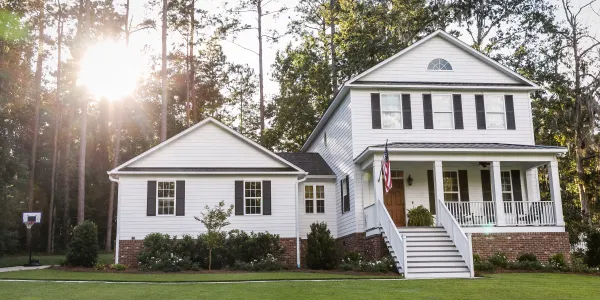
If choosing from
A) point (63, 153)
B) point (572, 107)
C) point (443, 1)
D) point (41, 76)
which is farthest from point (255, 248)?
point (63, 153)

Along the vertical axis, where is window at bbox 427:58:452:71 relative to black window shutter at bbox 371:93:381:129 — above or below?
above

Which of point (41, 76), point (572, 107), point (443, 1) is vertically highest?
A: point (443, 1)

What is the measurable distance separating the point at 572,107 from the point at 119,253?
883 inches

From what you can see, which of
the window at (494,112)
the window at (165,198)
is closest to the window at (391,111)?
the window at (494,112)

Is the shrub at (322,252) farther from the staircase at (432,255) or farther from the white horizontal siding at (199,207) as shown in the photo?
the white horizontal siding at (199,207)

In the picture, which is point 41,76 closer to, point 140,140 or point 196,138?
point 140,140

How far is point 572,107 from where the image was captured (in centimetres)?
2855

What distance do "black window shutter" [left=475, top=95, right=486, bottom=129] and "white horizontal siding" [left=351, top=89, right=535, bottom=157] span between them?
14 centimetres

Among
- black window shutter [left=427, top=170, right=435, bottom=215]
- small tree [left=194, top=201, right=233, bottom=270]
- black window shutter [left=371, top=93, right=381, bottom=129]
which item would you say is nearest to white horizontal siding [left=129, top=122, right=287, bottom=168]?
small tree [left=194, top=201, right=233, bottom=270]

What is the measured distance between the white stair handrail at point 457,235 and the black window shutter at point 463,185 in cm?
300

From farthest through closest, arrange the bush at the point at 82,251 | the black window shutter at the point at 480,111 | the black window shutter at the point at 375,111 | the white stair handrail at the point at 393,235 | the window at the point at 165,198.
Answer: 1. the black window shutter at the point at 480,111
2. the black window shutter at the point at 375,111
3. the window at the point at 165,198
4. the bush at the point at 82,251
5. the white stair handrail at the point at 393,235

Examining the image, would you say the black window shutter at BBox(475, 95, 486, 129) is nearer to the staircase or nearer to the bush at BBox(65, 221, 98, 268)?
the staircase

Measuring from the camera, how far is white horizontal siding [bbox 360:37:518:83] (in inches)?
877

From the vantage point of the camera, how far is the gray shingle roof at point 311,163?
24.8 meters
